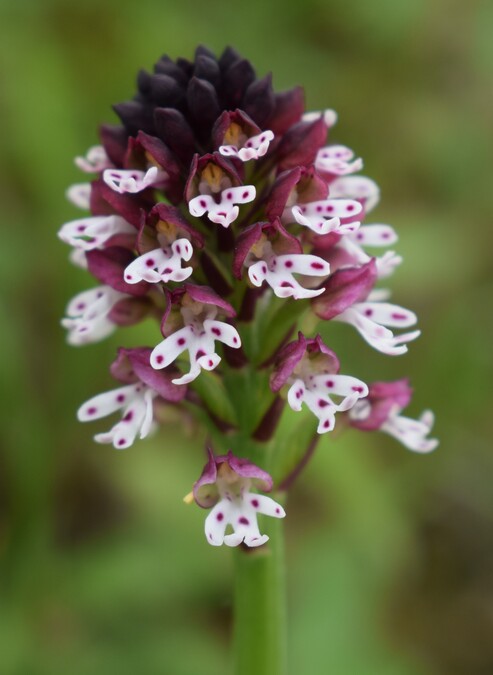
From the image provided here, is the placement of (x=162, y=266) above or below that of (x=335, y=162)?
below

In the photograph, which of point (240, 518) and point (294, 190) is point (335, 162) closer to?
point (294, 190)

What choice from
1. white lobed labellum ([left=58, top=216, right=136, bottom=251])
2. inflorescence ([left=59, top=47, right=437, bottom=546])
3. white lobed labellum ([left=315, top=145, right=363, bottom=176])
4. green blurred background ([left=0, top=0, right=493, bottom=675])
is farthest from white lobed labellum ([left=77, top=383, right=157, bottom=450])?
green blurred background ([left=0, top=0, right=493, bottom=675])

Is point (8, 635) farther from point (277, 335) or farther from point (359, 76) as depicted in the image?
point (359, 76)

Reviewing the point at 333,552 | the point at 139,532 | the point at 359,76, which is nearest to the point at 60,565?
the point at 139,532

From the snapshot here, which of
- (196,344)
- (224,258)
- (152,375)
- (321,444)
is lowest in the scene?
(321,444)

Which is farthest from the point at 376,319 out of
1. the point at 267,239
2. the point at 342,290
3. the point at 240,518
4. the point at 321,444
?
the point at 321,444

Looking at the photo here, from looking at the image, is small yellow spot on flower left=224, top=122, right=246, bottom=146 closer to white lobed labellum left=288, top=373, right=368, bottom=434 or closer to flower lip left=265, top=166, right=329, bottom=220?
flower lip left=265, top=166, right=329, bottom=220

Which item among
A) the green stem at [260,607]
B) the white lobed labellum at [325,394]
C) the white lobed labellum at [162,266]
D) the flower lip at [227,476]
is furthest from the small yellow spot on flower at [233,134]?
the green stem at [260,607]

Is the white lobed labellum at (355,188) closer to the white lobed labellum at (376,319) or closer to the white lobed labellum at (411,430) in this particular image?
the white lobed labellum at (376,319)
